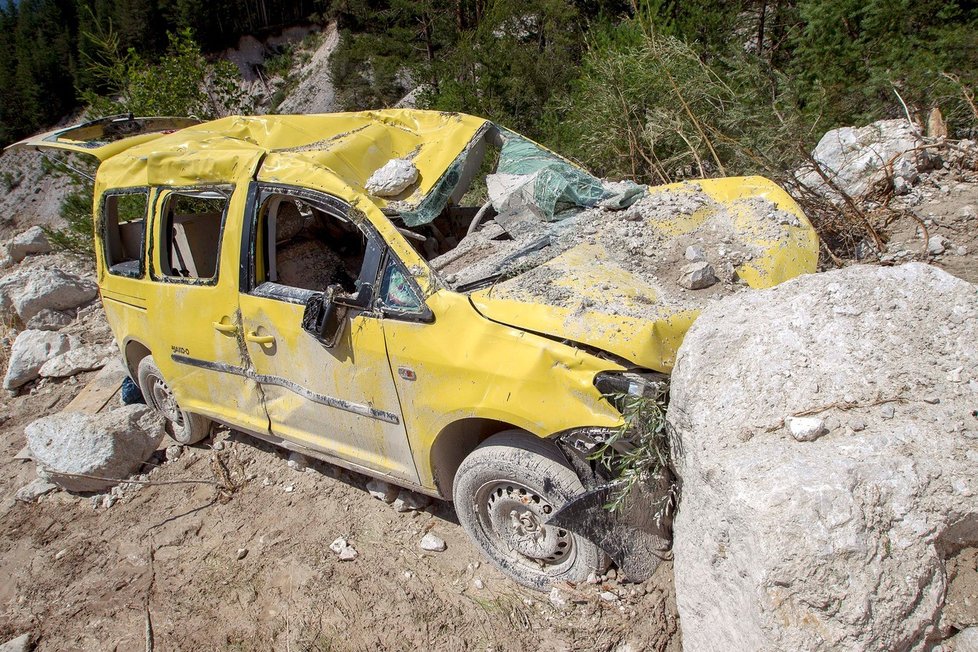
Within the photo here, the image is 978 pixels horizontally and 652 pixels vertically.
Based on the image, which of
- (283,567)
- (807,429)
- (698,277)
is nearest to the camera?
Answer: (807,429)

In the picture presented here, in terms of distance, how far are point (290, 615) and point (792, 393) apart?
8.41ft

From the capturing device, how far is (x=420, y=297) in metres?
2.90

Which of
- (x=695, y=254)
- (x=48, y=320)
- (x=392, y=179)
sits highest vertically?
(x=392, y=179)

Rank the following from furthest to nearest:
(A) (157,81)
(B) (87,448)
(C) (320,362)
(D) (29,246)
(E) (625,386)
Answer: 1. (D) (29,246)
2. (A) (157,81)
3. (B) (87,448)
4. (C) (320,362)
5. (E) (625,386)

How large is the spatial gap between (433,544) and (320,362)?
3.70ft

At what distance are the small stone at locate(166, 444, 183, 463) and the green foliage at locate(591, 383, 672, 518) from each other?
3.47 meters

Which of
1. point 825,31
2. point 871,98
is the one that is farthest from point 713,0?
point 871,98

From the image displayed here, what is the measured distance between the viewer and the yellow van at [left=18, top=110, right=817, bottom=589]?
104 inches

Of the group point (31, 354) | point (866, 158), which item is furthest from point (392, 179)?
point (31, 354)

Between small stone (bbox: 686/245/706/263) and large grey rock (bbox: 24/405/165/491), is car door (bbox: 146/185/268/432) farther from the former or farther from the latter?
small stone (bbox: 686/245/706/263)

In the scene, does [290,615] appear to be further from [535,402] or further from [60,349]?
[60,349]

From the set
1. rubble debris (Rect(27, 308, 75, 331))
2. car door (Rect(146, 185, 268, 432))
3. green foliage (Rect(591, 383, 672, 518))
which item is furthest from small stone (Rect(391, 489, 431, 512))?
rubble debris (Rect(27, 308, 75, 331))

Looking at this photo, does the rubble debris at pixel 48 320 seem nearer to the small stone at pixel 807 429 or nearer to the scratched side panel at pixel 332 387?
the scratched side panel at pixel 332 387

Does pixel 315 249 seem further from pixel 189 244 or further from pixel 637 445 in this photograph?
pixel 637 445
